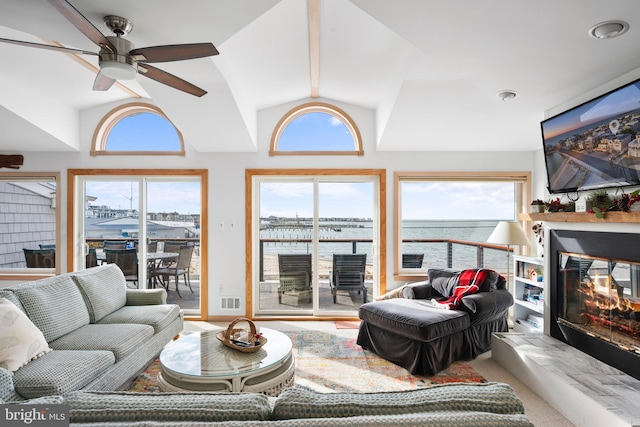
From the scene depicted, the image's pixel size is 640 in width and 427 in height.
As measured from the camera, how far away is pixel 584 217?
2857mm

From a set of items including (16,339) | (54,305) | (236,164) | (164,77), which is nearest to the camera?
(16,339)

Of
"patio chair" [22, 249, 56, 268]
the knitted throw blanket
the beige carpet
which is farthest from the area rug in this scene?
"patio chair" [22, 249, 56, 268]

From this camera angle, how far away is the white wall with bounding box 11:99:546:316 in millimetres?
4605

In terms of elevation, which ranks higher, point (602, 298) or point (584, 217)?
point (584, 217)

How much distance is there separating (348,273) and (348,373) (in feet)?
5.74

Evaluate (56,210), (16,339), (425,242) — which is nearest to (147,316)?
(16,339)

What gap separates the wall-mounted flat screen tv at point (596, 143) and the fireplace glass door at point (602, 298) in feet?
2.07

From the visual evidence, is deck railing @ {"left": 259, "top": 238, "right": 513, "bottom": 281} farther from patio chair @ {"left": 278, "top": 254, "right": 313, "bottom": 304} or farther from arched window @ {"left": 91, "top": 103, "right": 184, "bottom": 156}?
arched window @ {"left": 91, "top": 103, "right": 184, "bottom": 156}

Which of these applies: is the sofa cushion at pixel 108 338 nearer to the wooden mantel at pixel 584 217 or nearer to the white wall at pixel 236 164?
the white wall at pixel 236 164

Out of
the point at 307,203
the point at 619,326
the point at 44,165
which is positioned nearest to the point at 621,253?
the point at 619,326

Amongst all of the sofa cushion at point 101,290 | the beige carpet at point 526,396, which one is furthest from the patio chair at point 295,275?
the beige carpet at point 526,396

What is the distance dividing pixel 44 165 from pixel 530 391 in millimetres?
5913

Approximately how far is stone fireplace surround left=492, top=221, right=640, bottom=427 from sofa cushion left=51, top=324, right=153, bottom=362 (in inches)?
123

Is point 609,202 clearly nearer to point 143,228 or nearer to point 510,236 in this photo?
point 510,236
